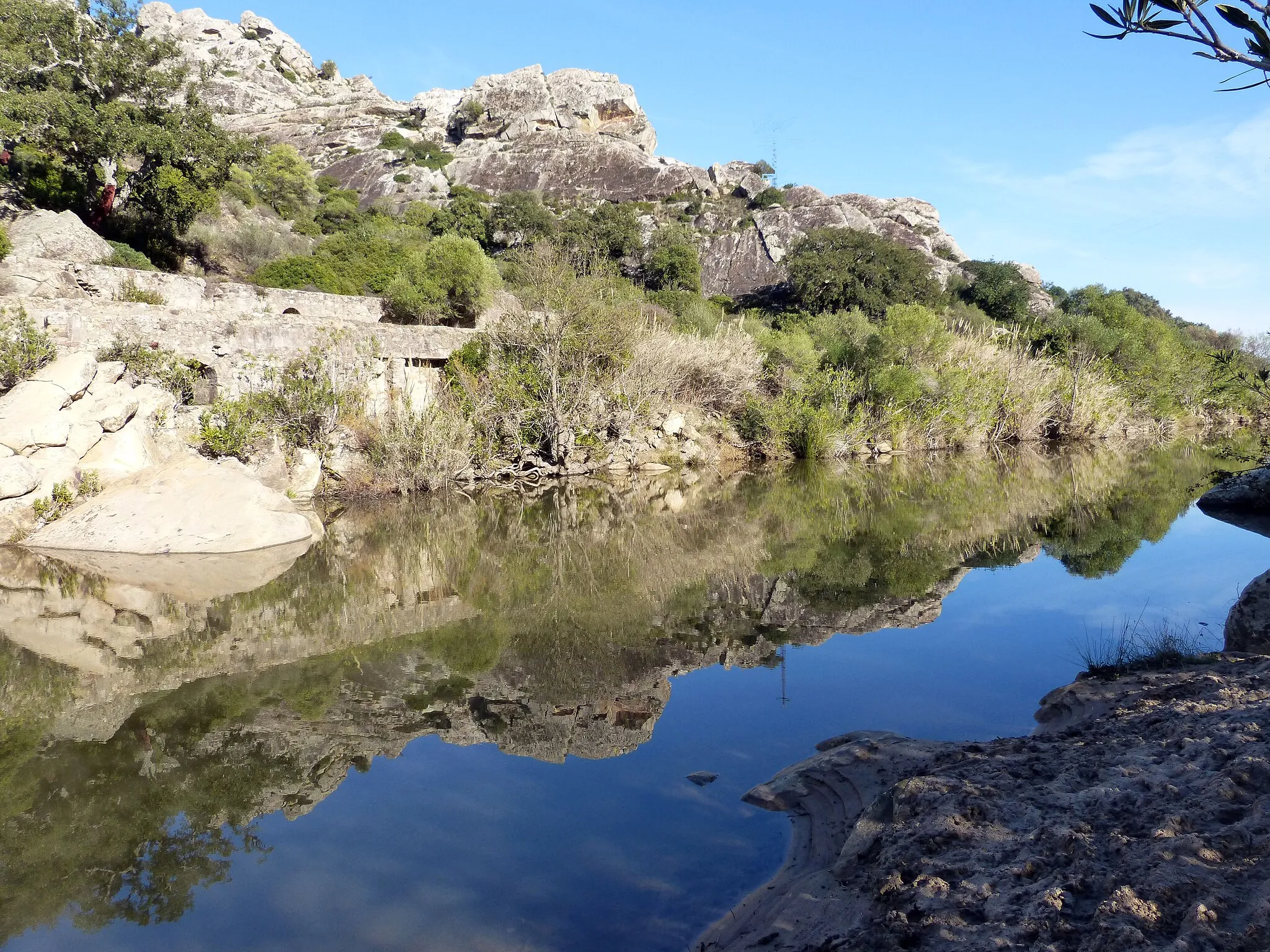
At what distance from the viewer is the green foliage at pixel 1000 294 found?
A: 46.3 metres

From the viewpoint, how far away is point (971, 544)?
44.8ft

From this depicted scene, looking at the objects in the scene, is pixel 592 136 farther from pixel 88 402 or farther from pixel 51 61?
pixel 88 402

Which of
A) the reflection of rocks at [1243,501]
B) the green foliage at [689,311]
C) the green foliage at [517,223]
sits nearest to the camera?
the reflection of rocks at [1243,501]

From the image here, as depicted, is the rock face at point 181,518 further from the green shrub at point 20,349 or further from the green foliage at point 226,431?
the green shrub at point 20,349

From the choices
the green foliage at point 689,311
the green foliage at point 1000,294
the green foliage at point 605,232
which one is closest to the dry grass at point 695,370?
the green foliage at point 689,311

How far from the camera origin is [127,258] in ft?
78.6

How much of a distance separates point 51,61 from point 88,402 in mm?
17842

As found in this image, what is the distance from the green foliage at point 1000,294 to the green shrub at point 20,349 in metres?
45.0

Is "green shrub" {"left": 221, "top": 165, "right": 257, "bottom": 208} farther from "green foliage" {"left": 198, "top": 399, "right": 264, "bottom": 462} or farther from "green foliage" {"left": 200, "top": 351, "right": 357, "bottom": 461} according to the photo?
"green foliage" {"left": 198, "top": 399, "right": 264, "bottom": 462}

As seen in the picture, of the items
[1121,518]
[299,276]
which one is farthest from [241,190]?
[1121,518]

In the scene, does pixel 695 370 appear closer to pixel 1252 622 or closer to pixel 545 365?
pixel 545 365

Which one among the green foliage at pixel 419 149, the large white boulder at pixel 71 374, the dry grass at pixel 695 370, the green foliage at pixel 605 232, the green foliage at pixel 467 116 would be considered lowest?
the large white boulder at pixel 71 374

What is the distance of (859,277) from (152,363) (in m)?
35.7

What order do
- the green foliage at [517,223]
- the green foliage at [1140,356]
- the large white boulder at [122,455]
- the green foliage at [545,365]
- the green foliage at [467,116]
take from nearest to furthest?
the large white boulder at [122,455] → the green foliage at [545,365] → the green foliage at [1140,356] → the green foliage at [517,223] → the green foliage at [467,116]
